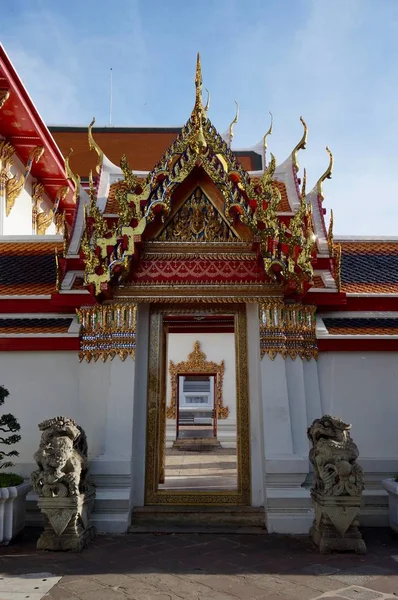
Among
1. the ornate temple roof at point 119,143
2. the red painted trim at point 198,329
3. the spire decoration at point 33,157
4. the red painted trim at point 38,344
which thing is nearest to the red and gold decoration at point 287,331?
the red painted trim at point 38,344

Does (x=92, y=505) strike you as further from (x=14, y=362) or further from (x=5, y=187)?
(x=5, y=187)

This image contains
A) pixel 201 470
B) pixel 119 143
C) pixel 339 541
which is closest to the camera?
pixel 339 541

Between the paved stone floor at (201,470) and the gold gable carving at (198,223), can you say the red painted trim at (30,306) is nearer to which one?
the gold gable carving at (198,223)

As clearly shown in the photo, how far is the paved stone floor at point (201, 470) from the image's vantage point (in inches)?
284

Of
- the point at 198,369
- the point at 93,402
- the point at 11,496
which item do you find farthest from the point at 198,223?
the point at 198,369

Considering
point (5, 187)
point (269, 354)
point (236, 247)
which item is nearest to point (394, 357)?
point (269, 354)

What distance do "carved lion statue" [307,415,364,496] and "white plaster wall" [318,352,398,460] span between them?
3.11 feet

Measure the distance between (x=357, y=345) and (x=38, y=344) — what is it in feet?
10.9

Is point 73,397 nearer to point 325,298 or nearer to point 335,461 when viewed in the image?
point 335,461

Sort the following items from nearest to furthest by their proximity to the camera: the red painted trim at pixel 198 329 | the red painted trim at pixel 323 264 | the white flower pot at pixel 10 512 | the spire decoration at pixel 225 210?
1. the white flower pot at pixel 10 512
2. the spire decoration at pixel 225 210
3. the red painted trim at pixel 323 264
4. the red painted trim at pixel 198 329

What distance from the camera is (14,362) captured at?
5.96 m

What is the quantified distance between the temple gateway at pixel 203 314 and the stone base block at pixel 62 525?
582 mm

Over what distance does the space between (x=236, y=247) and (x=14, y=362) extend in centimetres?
261

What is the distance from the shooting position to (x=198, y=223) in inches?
238
